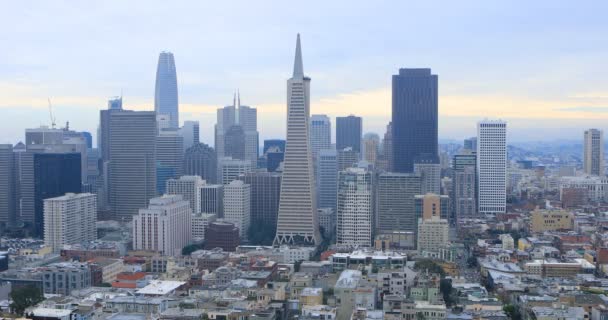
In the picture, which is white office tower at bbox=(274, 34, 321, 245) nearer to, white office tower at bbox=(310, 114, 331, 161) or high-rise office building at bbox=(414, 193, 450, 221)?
high-rise office building at bbox=(414, 193, 450, 221)

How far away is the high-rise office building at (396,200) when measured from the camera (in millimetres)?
56969

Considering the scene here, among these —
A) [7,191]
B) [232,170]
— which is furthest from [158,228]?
[232,170]

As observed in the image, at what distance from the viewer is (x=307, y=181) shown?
52688 mm

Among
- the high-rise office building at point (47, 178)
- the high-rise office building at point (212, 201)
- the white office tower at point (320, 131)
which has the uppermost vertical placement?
the white office tower at point (320, 131)

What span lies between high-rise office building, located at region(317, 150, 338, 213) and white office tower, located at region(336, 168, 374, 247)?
19207 mm

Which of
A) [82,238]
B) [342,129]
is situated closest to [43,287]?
[82,238]

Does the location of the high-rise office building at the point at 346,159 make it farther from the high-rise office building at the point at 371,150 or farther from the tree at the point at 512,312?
the tree at the point at 512,312

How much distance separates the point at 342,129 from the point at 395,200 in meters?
45.7

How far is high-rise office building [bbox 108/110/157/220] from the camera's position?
216ft

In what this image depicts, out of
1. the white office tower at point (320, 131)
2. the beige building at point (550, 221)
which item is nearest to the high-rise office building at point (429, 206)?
the beige building at point (550, 221)

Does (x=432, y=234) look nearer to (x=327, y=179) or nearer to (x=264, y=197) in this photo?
(x=264, y=197)

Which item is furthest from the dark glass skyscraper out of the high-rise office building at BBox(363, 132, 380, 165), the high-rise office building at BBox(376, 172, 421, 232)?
the high-rise office building at BBox(376, 172, 421, 232)

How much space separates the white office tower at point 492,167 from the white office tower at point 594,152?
21.7 meters

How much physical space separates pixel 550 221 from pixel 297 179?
17759 millimetres
